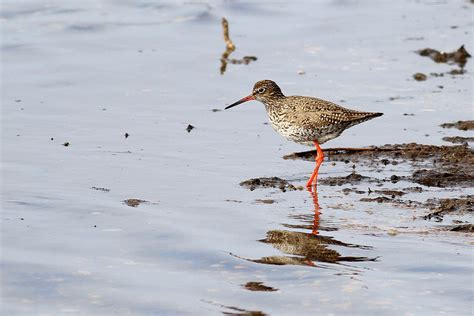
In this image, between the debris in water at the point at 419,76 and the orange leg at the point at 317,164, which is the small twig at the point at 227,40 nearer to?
the debris in water at the point at 419,76

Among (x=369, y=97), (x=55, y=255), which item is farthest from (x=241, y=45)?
(x=55, y=255)

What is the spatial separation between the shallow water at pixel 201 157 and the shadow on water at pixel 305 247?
0.05 meters

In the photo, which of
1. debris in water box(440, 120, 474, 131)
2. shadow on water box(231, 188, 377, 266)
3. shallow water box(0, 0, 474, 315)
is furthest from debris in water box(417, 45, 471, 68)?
shadow on water box(231, 188, 377, 266)

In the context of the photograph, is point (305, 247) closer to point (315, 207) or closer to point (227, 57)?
point (315, 207)

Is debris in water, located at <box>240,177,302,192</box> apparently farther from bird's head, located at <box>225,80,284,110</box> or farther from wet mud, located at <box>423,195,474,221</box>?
bird's head, located at <box>225,80,284,110</box>

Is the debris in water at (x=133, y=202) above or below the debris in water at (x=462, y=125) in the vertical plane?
below

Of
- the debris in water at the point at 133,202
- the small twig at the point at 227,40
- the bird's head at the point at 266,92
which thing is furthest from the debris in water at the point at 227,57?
the debris in water at the point at 133,202

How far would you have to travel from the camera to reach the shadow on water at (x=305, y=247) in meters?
8.65

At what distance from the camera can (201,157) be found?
11797mm

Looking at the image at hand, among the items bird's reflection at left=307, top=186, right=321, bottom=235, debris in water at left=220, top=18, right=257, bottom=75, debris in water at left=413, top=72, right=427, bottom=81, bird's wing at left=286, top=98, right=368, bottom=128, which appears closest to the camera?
bird's reflection at left=307, top=186, right=321, bottom=235

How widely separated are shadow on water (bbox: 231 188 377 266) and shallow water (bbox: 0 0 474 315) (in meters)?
0.05

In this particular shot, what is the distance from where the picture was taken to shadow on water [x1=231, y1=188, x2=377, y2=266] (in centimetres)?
865

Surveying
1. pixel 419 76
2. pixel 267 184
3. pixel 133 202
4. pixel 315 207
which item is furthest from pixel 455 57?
pixel 133 202

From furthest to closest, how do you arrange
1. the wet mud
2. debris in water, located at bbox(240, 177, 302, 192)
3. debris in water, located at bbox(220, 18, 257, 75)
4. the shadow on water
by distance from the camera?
debris in water, located at bbox(220, 18, 257, 75), debris in water, located at bbox(240, 177, 302, 192), the wet mud, the shadow on water
